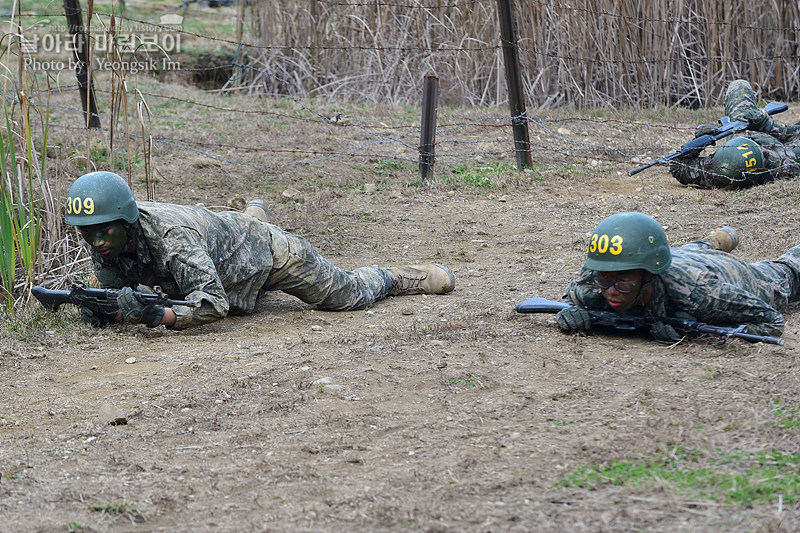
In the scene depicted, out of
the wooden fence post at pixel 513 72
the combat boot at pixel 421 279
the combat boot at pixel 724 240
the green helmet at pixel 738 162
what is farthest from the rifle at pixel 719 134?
the combat boot at pixel 421 279

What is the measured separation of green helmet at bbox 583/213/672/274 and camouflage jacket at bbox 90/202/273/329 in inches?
77.7

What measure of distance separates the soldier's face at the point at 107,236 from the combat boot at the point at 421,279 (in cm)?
180

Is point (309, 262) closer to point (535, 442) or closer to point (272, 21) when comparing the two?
point (535, 442)

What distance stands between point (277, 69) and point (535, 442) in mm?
9901

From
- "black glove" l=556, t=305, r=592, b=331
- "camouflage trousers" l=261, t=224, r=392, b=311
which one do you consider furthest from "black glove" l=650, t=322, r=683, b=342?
"camouflage trousers" l=261, t=224, r=392, b=311

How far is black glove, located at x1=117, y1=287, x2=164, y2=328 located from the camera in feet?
15.2

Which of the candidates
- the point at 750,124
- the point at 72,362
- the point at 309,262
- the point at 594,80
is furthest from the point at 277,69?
the point at 72,362

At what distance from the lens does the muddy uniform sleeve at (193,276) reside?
4812mm

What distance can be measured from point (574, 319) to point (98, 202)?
8.02 feet

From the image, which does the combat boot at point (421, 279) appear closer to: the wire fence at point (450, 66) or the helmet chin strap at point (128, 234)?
the helmet chin strap at point (128, 234)

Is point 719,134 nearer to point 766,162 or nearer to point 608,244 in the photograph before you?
point 766,162

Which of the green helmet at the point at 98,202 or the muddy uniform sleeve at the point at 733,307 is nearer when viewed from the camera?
the muddy uniform sleeve at the point at 733,307

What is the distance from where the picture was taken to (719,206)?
7.52 metres

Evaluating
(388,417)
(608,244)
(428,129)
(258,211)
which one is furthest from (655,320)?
(428,129)
